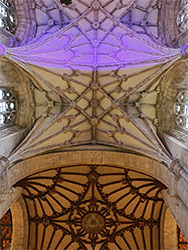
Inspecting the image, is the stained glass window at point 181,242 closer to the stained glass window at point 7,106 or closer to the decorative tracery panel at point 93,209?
the decorative tracery panel at point 93,209

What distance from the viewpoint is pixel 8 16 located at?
433 inches

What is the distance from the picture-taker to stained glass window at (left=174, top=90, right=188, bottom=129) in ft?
33.7

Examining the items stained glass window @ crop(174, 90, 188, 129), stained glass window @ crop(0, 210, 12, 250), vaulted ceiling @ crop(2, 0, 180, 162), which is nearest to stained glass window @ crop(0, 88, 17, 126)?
vaulted ceiling @ crop(2, 0, 180, 162)

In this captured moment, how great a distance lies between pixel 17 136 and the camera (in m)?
→ 10.2

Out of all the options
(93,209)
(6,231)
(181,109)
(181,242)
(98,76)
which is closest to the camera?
(181,109)

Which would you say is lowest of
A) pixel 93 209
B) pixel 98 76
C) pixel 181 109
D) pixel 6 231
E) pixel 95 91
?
pixel 6 231

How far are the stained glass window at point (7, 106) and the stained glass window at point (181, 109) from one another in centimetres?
713

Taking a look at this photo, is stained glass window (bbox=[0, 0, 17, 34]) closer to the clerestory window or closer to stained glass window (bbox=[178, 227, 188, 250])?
the clerestory window

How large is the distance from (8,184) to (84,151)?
397cm

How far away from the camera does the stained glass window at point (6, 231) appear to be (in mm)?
13244

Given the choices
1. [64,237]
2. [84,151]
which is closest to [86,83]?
[84,151]

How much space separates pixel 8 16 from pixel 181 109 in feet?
27.9

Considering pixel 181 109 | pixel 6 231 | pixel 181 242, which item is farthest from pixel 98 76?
pixel 181 242

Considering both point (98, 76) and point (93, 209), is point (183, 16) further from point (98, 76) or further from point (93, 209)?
point (93, 209)
